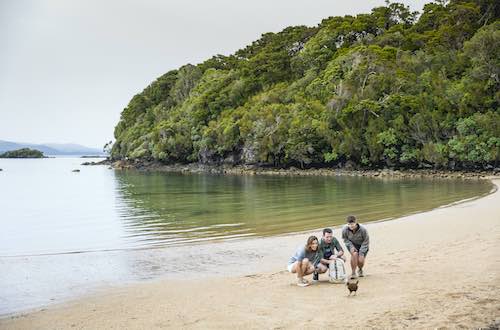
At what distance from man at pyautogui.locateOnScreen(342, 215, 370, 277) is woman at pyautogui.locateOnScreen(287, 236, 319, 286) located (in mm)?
830

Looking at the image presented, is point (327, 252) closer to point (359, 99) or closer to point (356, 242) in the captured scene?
point (356, 242)

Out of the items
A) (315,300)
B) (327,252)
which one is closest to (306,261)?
(327,252)

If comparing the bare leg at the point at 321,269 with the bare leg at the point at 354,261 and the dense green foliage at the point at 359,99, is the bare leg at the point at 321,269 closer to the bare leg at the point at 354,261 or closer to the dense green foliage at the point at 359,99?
the bare leg at the point at 354,261

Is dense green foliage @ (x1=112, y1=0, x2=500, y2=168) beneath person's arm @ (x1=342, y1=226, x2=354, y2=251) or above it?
above

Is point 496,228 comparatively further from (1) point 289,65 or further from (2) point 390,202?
(1) point 289,65

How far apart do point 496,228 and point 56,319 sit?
1481 centimetres

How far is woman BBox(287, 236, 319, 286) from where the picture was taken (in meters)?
10.8

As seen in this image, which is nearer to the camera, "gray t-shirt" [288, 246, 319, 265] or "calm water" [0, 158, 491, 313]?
"gray t-shirt" [288, 246, 319, 265]

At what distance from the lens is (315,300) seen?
9406 millimetres

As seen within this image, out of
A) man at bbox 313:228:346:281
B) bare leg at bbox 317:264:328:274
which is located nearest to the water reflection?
man at bbox 313:228:346:281

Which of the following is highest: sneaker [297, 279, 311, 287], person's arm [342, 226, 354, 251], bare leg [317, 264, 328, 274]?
person's arm [342, 226, 354, 251]

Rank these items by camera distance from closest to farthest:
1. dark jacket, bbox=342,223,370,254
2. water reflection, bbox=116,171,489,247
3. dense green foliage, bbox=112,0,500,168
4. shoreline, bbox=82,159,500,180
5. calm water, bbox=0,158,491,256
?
dark jacket, bbox=342,223,370,254 → calm water, bbox=0,158,491,256 → water reflection, bbox=116,171,489,247 → shoreline, bbox=82,159,500,180 → dense green foliage, bbox=112,0,500,168

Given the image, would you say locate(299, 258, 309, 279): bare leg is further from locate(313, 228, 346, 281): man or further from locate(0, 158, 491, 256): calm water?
locate(0, 158, 491, 256): calm water

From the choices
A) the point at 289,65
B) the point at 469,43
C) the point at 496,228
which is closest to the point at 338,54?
the point at 289,65
